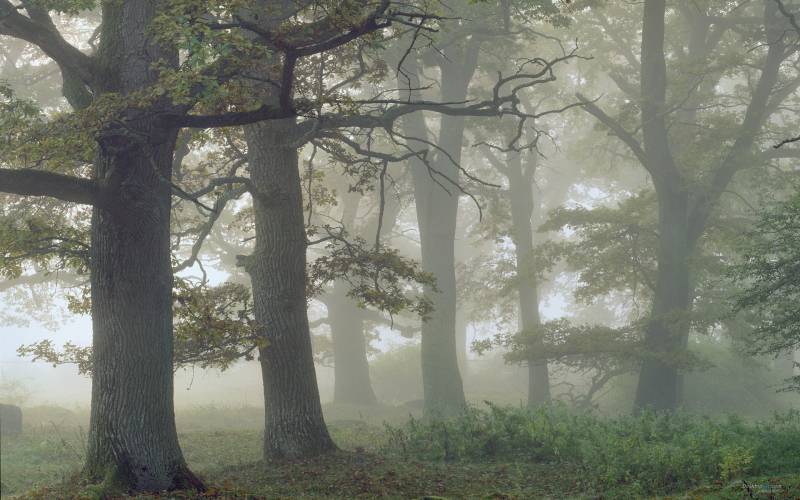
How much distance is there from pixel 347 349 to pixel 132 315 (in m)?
23.6

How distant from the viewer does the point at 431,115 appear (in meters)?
38.0

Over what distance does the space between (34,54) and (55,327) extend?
1621 centimetres

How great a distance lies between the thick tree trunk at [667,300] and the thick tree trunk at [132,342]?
576 inches

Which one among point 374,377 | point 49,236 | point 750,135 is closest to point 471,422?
point 49,236

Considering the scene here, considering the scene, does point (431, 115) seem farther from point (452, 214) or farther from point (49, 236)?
point (49, 236)

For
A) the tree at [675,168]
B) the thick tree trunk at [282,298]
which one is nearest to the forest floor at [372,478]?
the thick tree trunk at [282,298]

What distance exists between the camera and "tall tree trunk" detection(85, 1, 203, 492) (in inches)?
366

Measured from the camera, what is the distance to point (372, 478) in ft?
34.8

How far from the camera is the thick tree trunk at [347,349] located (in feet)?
107

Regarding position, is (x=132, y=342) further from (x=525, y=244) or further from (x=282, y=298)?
(x=525, y=244)

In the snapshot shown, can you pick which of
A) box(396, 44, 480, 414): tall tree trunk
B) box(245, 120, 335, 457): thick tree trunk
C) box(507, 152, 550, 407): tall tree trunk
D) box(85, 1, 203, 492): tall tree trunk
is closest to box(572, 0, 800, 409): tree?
box(396, 44, 480, 414): tall tree trunk

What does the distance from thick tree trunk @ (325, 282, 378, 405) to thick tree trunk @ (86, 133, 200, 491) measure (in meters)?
22.7

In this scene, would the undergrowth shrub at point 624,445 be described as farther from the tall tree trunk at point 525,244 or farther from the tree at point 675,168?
the tall tree trunk at point 525,244

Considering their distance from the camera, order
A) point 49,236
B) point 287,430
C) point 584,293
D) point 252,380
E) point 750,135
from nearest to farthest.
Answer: point 49,236 < point 287,430 < point 750,135 < point 584,293 < point 252,380
